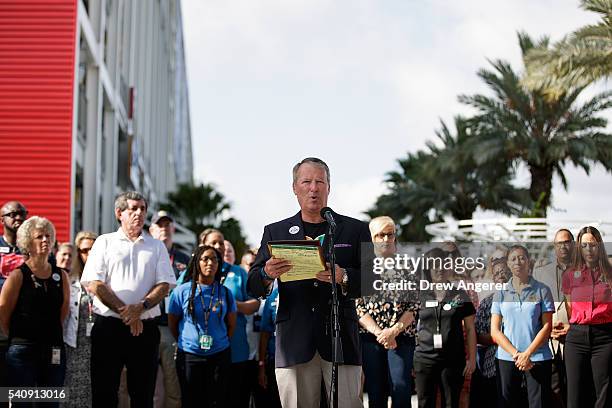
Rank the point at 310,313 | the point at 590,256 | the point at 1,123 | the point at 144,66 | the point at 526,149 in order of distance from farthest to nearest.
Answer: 1. the point at 144,66
2. the point at 526,149
3. the point at 1,123
4. the point at 590,256
5. the point at 310,313

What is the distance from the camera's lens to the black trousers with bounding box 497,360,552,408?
29.9 feet

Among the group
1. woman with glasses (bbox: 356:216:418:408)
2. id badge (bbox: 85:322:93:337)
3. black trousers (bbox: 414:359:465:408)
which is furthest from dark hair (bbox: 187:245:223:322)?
black trousers (bbox: 414:359:465:408)

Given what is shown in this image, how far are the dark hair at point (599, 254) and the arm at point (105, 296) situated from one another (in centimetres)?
426

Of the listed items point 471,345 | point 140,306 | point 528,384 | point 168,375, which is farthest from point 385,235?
point 168,375

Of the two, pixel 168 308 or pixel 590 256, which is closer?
pixel 590 256

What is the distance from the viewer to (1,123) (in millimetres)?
18797

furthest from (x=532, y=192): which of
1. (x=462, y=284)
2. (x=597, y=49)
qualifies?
(x=462, y=284)

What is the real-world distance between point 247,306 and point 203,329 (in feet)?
3.83

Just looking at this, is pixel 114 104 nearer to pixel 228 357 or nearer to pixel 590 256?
pixel 228 357

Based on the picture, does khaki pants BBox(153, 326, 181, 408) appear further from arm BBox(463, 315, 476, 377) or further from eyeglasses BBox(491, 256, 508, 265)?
eyeglasses BBox(491, 256, 508, 265)

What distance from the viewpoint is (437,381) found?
30.0ft

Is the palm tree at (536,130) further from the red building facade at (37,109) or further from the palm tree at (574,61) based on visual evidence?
the red building facade at (37,109)

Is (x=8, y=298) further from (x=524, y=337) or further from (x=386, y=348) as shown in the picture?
(x=524, y=337)

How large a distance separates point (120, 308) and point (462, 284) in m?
3.39
